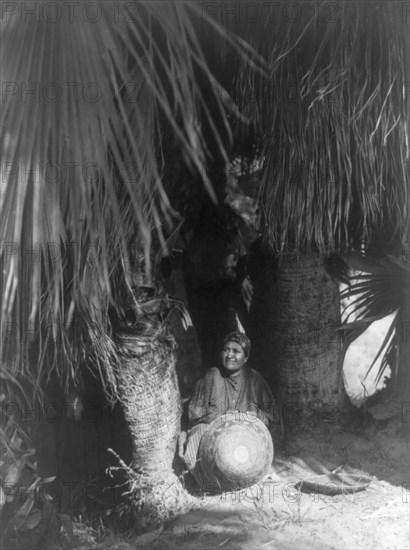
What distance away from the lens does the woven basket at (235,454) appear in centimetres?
434

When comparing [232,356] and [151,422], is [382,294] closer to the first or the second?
[232,356]

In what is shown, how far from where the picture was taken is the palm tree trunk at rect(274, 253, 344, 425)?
4883mm

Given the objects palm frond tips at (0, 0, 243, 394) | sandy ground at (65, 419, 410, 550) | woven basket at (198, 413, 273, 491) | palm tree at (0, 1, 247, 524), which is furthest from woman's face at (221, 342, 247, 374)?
palm frond tips at (0, 0, 243, 394)

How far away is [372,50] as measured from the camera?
12.0 feet

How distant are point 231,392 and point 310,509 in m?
1.01

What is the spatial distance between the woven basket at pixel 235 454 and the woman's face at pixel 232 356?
1.35 feet

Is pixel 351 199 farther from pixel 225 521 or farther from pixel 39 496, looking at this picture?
pixel 39 496

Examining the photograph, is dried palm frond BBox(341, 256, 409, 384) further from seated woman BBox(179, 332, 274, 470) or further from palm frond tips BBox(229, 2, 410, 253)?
seated woman BBox(179, 332, 274, 470)

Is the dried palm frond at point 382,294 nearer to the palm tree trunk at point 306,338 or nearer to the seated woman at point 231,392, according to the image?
the palm tree trunk at point 306,338

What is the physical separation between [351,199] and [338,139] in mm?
477

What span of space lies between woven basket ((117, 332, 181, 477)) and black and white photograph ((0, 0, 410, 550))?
0.05 feet

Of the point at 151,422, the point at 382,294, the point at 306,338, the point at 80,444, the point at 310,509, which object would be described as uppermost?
the point at 382,294

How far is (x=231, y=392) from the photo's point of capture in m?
4.76

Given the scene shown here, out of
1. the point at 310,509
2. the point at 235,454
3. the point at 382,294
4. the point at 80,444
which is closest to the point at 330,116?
the point at 382,294
